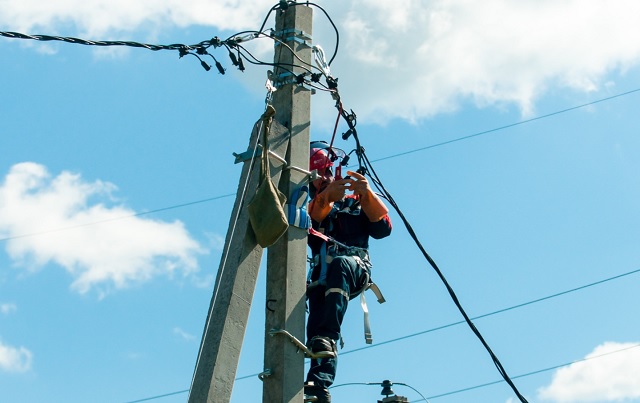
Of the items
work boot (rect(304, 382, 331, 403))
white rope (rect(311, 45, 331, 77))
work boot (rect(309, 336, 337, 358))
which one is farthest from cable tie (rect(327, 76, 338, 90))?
work boot (rect(304, 382, 331, 403))

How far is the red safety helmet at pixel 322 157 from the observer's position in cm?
839

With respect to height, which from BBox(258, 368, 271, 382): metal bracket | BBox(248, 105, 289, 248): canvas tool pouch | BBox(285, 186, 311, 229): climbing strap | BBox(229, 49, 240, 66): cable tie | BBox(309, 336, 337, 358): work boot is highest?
BBox(229, 49, 240, 66): cable tie

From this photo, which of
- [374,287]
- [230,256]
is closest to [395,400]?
[374,287]

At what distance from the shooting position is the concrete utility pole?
6152mm

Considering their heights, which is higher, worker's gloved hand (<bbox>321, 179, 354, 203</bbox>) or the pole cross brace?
worker's gloved hand (<bbox>321, 179, 354, 203</bbox>)

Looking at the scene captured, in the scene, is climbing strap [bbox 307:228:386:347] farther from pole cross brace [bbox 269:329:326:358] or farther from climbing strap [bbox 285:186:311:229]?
pole cross brace [bbox 269:329:326:358]

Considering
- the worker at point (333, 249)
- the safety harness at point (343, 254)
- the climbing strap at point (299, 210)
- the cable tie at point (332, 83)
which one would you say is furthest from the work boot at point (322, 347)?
the cable tie at point (332, 83)

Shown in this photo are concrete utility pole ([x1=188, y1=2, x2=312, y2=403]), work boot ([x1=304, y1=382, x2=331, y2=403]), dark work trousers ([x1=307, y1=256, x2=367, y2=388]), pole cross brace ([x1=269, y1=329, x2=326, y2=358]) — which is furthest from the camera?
dark work trousers ([x1=307, y1=256, x2=367, y2=388])

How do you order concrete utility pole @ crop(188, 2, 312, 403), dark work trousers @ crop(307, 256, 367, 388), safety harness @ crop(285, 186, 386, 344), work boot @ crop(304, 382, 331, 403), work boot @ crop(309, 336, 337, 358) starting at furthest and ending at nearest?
safety harness @ crop(285, 186, 386, 344) → dark work trousers @ crop(307, 256, 367, 388) → work boot @ crop(304, 382, 331, 403) → work boot @ crop(309, 336, 337, 358) → concrete utility pole @ crop(188, 2, 312, 403)

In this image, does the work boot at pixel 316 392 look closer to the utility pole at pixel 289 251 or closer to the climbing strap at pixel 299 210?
the utility pole at pixel 289 251

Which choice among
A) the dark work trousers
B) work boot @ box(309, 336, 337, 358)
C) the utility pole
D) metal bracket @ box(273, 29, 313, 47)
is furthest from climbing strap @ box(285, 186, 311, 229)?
metal bracket @ box(273, 29, 313, 47)

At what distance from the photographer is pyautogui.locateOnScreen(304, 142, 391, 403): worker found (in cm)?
736

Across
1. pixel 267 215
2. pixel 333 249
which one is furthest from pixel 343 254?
pixel 267 215

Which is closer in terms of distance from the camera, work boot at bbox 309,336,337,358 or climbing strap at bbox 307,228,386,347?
work boot at bbox 309,336,337,358
